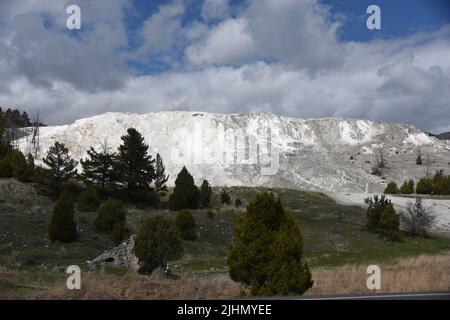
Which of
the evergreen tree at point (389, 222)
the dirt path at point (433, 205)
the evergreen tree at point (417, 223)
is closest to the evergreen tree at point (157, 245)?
the evergreen tree at point (389, 222)

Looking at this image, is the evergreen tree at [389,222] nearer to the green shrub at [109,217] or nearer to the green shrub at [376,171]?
the green shrub at [109,217]

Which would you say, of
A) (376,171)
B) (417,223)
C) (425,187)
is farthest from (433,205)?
(376,171)

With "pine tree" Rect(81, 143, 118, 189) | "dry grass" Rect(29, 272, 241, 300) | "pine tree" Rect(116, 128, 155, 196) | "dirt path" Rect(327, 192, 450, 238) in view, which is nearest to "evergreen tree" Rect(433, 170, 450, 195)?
"dirt path" Rect(327, 192, 450, 238)

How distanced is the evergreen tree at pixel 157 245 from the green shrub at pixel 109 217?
10.7 m

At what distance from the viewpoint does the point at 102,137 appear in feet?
297

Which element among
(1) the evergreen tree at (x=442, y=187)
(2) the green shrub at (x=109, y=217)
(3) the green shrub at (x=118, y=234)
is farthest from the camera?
(1) the evergreen tree at (x=442, y=187)

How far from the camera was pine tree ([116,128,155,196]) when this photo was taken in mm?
37688

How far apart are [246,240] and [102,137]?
8386cm

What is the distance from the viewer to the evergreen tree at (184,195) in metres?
36.8

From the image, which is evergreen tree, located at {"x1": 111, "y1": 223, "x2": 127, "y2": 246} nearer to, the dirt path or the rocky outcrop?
the rocky outcrop

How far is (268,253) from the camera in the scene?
930cm

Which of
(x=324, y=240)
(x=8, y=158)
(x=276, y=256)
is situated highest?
(x=8, y=158)
